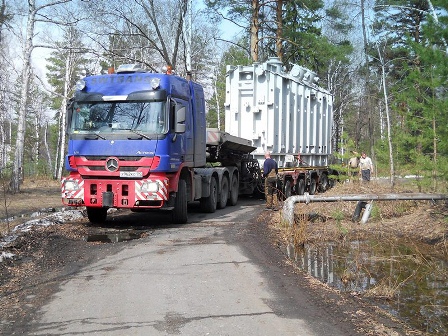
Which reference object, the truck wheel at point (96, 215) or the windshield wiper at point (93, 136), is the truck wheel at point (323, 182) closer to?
the truck wheel at point (96, 215)

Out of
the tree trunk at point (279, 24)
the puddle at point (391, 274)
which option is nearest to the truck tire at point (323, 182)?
the tree trunk at point (279, 24)

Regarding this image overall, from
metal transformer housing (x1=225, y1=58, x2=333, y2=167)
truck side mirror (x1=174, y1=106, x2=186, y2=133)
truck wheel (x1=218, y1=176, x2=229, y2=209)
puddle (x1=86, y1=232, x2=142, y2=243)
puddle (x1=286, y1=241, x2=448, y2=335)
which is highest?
metal transformer housing (x1=225, y1=58, x2=333, y2=167)

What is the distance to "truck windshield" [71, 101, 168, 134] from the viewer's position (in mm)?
10555

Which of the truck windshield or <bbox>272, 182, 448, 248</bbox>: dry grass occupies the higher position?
the truck windshield

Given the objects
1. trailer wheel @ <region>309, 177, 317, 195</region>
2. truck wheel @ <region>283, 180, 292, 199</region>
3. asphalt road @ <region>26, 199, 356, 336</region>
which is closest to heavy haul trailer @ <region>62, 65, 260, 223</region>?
asphalt road @ <region>26, 199, 356, 336</region>

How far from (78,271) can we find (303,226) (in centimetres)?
425

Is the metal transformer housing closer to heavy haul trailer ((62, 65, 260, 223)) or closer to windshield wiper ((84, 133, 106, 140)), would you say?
heavy haul trailer ((62, 65, 260, 223))

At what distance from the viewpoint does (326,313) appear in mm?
5340

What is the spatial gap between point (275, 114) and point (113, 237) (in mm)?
8435

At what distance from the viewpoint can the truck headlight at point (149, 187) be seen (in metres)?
10.4

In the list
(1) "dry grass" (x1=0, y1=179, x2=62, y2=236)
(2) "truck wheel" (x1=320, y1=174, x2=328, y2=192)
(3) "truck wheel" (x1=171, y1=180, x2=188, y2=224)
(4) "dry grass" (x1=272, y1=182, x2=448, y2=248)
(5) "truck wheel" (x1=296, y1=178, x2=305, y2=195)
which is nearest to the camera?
(4) "dry grass" (x1=272, y1=182, x2=448, y2=248)

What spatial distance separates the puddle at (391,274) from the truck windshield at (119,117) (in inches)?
149

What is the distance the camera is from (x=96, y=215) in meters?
11.6

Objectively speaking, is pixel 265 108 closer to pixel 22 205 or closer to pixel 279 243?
pixel 279 243
